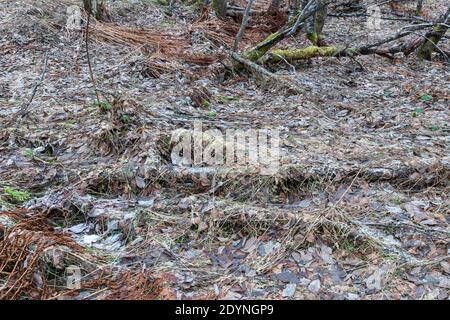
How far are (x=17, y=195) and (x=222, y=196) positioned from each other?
1.78 meters

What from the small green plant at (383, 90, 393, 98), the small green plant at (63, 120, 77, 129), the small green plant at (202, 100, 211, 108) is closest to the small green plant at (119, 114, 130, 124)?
the small green plant at (63, 120, 77, 129)

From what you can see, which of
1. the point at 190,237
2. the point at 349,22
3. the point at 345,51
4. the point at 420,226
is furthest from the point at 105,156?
the point at 349,22

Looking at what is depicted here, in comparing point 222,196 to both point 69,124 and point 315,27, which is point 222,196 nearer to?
point 69,124

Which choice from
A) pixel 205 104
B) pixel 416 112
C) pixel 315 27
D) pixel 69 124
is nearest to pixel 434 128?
pixel 416 112

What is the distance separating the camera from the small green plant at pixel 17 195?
3.62 metres

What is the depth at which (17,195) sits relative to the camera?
3.64 meters

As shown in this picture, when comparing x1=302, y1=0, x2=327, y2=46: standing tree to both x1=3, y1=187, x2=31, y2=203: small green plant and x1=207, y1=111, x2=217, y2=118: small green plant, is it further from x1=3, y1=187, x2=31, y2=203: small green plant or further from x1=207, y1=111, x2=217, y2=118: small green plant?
x1=3, y1=187, x2=31, y2=203: small green plant

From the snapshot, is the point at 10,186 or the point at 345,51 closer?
the point at 10,186

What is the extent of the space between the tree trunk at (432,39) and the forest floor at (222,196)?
5.90 ft

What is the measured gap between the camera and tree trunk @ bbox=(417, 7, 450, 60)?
7.73 meters
